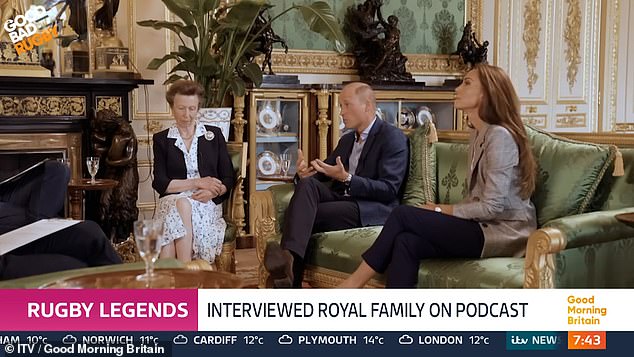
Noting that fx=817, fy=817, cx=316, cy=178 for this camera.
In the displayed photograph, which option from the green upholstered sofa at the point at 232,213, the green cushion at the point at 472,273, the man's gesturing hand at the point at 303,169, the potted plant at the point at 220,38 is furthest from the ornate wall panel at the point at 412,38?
the green cushion at the point at 472,273

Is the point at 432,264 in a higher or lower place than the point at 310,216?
lower

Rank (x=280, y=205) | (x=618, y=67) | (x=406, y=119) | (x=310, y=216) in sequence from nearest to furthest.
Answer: (x=310, y=216) → (x=280, y=205) → (x=406, y=119) → (x=618, y=67)

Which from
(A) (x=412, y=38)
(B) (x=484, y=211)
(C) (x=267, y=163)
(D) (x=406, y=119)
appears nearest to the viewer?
(B) (x=484, y=211)

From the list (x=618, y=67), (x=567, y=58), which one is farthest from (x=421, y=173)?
(x=618, y=67)

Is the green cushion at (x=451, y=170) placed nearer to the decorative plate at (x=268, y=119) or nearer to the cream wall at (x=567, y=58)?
the decorative plate at (x=268, y=119)

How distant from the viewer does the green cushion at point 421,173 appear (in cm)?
389

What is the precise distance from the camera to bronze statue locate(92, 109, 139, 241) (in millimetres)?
5133

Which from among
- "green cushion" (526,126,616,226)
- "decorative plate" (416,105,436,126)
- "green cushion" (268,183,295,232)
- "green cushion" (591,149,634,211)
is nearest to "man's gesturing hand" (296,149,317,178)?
"green cushion" (268,183,295,232)

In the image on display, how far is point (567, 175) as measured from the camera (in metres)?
3.29

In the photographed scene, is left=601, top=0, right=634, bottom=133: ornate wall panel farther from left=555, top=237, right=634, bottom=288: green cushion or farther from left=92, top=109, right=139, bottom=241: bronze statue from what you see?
left=555, top=237, right=634, bottom=288: green cushion

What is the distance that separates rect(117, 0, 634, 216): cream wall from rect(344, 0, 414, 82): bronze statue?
0.26 metres

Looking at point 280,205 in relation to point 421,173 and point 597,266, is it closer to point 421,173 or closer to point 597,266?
point 421,173

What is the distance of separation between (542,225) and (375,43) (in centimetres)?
353

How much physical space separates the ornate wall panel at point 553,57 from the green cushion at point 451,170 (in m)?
3.88
